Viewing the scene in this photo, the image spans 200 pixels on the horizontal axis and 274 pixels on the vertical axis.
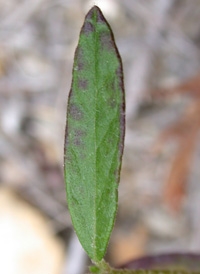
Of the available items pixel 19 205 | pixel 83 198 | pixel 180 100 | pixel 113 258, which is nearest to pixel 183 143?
pixel 180 100

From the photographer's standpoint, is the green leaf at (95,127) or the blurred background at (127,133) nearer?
the green leaf at (95,127)

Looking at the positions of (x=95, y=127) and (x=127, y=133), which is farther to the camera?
(x=127, y=133)

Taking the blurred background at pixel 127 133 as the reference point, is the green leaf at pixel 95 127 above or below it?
above

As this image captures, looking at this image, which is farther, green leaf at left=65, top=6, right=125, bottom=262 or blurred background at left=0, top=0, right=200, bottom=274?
blurred background at left=0, top=0, right=200, bottom=274

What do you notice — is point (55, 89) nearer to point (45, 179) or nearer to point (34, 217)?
point (45, 179)

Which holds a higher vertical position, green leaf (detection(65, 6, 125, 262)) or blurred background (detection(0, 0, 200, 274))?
green leaf (detection(65, 6, 125, 262))
